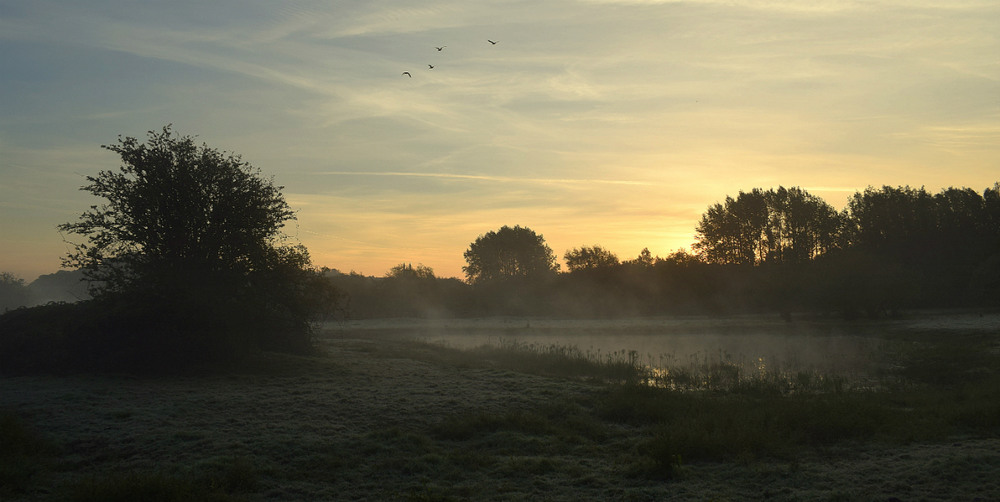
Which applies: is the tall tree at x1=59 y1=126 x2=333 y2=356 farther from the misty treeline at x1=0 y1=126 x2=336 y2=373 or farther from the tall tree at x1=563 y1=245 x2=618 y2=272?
the tall tree at x1=563 y1=245 x2=618 y2=272

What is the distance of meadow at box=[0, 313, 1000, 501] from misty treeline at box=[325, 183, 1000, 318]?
29285 mm

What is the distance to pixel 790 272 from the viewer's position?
180ft

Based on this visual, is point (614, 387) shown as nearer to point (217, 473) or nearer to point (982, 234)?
point (217, 473)

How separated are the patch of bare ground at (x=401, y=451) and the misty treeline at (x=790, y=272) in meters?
36.4

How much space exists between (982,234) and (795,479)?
7118 cm

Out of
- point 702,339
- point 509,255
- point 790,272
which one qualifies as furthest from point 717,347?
point 509,255

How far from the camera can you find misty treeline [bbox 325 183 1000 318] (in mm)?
48531

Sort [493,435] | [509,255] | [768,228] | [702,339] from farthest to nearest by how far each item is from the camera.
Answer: [509,255]
[768,228]
[702,339]
[493,435]

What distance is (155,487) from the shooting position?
9164 millimetres

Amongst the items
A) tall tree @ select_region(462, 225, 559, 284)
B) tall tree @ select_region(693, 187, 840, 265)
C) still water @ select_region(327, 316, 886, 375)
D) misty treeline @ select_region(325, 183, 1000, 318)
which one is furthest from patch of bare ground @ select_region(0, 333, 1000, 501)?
tall tree @ select_region(462, 225, 559, 284)

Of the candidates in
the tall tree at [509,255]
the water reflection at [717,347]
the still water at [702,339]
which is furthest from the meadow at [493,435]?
the tall tree at [509,255]

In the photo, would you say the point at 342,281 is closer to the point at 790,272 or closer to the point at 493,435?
the point at 790,272

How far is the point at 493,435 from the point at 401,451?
7.03 feet

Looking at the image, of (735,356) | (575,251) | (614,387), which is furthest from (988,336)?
(575,251)
